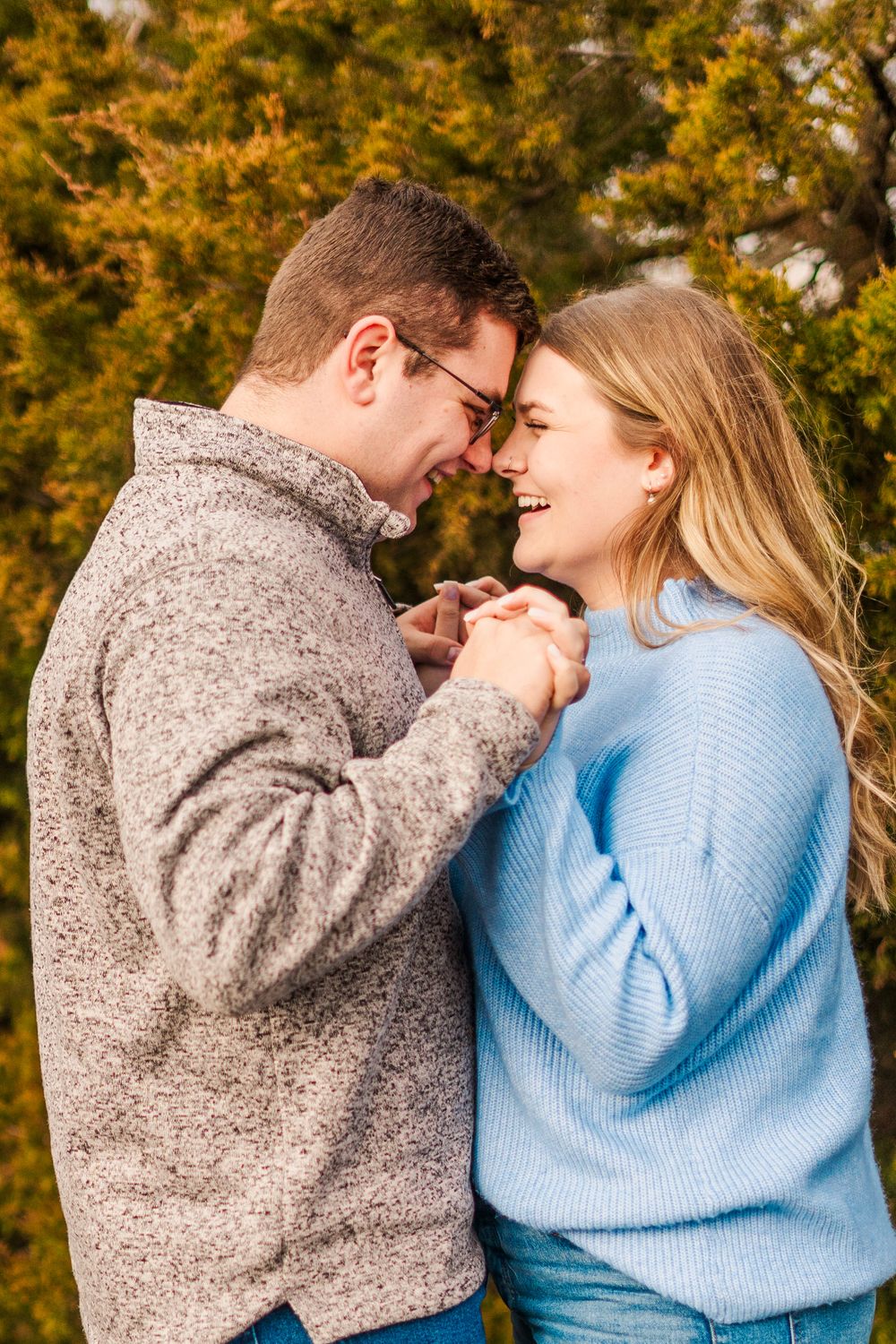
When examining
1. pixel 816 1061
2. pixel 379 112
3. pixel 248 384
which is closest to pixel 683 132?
pixel 379 112

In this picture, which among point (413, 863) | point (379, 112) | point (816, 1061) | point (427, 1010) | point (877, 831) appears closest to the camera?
point (413, 863)

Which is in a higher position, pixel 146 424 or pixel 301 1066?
pixel 146 424

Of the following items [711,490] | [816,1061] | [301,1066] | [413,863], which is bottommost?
[301,1066]

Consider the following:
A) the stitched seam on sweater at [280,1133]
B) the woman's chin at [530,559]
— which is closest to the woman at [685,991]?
the woman's chin at [530,559]

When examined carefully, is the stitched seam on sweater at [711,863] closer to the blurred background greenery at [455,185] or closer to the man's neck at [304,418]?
the man's neck at [304,418]

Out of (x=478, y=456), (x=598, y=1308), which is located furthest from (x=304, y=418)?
(x=598, y=1308)

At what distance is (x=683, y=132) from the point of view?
2.69 m

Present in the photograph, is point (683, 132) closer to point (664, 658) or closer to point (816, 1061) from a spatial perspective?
point (664, 658)

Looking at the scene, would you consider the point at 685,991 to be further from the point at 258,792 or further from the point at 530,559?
the point at 530,559

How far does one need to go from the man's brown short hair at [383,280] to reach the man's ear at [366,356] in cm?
3

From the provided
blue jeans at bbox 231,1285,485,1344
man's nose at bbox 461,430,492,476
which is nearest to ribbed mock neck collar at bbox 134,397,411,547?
man's nose at bbox 461,430,492,476

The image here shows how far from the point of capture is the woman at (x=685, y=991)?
160 cm

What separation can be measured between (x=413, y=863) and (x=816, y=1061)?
95 centimetres

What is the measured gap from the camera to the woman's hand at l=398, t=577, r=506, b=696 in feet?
7.24
